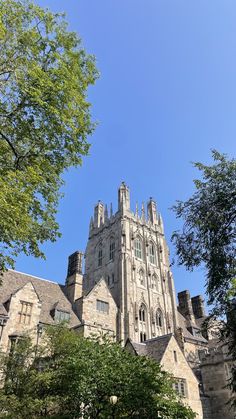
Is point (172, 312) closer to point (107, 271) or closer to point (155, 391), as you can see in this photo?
point (107, 271)

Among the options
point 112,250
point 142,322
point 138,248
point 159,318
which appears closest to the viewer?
A: point 142,322

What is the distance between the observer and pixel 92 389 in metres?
Result: 16.6

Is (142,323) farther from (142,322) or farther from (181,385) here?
(181,385)

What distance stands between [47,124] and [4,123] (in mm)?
1699

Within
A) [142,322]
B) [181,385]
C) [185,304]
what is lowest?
[181,385]

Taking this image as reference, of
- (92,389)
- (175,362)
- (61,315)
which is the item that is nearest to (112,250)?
(61,315)

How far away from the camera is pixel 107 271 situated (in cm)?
5275

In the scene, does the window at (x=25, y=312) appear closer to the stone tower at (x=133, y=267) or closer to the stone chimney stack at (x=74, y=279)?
the stone chimney stack at (x=74, y=279)

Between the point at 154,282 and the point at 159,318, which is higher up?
the point at 154,282

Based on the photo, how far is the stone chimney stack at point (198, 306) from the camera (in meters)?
58.9

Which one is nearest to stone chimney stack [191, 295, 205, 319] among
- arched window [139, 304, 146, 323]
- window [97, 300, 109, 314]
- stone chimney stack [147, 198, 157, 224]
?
arched window [139, 304, 146, 323]

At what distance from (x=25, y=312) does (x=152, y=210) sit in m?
38.2

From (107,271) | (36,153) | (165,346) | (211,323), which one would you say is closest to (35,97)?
(36,153)

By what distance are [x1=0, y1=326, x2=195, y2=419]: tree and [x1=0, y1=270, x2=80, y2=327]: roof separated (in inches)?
484
